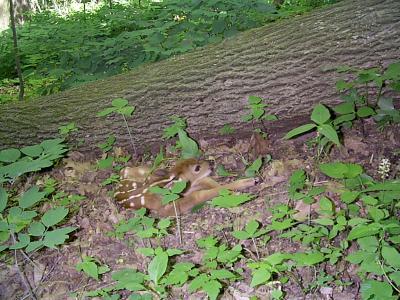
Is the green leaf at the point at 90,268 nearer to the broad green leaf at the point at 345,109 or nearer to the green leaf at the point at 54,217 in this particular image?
the green leaf at the point at 54,217

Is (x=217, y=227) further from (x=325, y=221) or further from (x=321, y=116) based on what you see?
(x=321, y=116)

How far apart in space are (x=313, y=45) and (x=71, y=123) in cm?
195

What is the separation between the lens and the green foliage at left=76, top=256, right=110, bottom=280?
2.24 m

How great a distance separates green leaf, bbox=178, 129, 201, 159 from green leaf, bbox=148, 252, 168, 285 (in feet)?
3.48

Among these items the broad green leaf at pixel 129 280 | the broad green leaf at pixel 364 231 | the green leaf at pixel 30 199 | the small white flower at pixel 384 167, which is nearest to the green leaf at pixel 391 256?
the broad green leaf at pixel 364 231

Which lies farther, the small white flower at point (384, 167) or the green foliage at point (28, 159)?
the small white flower at point (384, 167)

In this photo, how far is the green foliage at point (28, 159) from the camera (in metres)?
2.25

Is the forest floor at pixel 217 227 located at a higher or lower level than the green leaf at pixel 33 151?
lower

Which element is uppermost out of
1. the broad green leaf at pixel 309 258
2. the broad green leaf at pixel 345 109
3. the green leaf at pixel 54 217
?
the broad green leaf at pixel 345 109

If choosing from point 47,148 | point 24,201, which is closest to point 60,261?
point 24,201

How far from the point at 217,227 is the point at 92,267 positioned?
0.76m

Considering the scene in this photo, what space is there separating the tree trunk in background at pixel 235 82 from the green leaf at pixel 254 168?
1.14 feet

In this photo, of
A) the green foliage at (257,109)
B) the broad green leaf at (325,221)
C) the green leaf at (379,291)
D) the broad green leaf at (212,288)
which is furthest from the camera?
the green foliage at (257,109)

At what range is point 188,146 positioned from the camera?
303 cm
